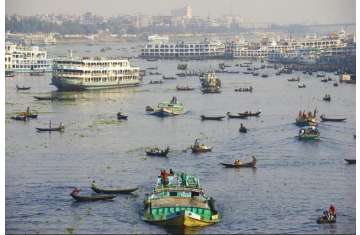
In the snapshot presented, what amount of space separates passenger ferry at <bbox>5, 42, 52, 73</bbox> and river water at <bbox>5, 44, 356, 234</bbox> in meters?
13.7

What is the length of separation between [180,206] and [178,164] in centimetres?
426

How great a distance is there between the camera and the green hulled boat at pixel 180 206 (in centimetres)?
1137

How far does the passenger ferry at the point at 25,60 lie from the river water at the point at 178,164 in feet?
45.0

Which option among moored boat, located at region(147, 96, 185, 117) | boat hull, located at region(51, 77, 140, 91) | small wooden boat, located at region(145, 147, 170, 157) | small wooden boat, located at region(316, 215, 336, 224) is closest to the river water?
small wooden boat, located at region(316, 215, 336, 224)

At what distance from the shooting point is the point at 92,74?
32.7m

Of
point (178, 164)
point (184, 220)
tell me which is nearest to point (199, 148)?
point (178, 164)

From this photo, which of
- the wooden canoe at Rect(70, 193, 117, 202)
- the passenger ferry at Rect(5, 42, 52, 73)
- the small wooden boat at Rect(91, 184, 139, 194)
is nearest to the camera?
the wooden canoe at Rect(70, 193, 117, 202)

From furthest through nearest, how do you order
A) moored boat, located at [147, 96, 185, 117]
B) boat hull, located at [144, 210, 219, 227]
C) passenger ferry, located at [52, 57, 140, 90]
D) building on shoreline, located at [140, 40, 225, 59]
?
building on shoreline, located at [140, 40, 225, 59], passenger ferry, located at [52, 57, 140, 90], moored boat, located at [147, 96, 185, 117], boat hull, located at [144, 210, 219, 227]

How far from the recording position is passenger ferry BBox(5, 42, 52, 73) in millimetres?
41281

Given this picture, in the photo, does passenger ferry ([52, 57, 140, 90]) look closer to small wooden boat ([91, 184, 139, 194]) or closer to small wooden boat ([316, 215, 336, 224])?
small wooden boat ([91, 184, 139, 194])

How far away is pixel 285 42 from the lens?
2373 inches

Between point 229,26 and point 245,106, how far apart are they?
70.7 metres

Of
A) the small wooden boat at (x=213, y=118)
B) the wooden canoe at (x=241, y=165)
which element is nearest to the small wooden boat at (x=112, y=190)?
the wooden canoe at (x=241, y=165)
